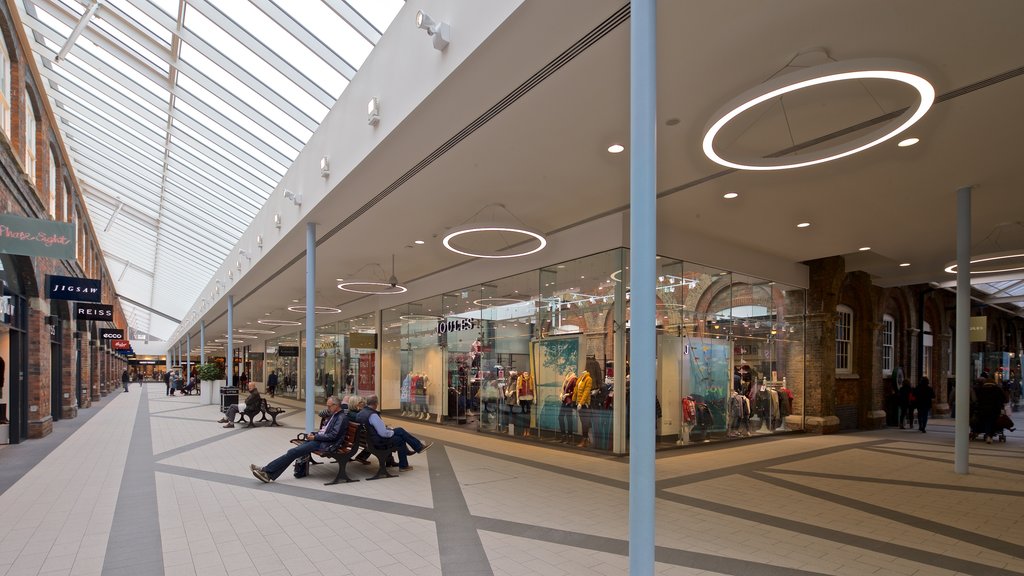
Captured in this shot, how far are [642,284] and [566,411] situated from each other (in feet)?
28.5

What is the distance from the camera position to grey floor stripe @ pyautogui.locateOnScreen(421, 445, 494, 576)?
4.39 meters

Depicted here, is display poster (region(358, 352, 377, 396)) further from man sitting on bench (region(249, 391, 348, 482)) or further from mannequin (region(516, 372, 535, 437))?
man sitting on bench (region(249, 391, 348, 482))

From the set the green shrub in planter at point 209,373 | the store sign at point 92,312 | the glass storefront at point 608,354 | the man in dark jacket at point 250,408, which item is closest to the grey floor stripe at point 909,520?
the glass storefront at point 608,354

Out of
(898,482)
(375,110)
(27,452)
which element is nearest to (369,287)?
(27,452)

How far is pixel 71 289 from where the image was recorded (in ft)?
41.9

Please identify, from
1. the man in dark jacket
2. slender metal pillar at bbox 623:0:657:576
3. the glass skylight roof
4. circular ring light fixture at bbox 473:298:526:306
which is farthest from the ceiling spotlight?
slender metal pillar at bbox 623:0:657:576

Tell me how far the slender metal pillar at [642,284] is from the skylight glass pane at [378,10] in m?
4.23

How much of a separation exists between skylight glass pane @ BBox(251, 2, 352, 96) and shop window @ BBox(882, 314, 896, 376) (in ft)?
55.1

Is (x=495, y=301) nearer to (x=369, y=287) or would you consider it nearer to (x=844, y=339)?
(x=369, y=287)

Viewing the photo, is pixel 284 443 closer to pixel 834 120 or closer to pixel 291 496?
pixel 291 496

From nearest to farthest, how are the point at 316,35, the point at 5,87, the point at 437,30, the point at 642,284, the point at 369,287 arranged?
the point at 642,284, the point at 437,30, the point at 316,35, the point at 5,87, the point at 369,287

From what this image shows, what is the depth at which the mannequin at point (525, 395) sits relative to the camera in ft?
39.8

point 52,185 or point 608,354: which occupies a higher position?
point 52,185

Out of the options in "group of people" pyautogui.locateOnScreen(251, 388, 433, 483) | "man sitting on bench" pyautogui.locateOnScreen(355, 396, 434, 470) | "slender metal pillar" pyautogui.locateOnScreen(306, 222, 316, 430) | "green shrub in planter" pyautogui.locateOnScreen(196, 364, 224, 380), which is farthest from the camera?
"green shrub in planter" pyautogui.locateOnScreen(196, 364, 224, 380)
